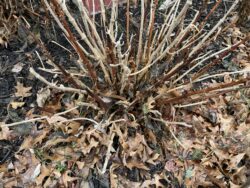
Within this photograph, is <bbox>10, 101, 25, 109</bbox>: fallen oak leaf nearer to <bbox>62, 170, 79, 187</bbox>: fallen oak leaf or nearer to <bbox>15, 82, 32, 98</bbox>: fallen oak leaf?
<bbox>15, 82, 32, 98</bbox>: fallen oak leaf

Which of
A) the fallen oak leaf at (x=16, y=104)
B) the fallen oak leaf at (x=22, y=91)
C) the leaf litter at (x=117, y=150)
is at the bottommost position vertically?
the leaf litter at (x=117, y=150)

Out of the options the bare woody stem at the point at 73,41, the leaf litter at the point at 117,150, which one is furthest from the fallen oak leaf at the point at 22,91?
the bare woody stem at the point at 73,41

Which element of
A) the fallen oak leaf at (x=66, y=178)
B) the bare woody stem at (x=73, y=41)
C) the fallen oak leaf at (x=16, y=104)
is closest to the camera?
the bare woody stem at (x=73, y=41)

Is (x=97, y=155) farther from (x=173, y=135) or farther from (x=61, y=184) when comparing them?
(x=173, y=135)

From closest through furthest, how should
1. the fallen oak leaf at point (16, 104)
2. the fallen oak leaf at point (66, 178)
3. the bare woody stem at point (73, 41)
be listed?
1. the bare woody stem at point (73, 41)
2. the fallen oak leaf at point (66, 178)
3. the fallen oak leaf at point (16, 104)

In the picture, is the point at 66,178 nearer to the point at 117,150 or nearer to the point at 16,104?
the point at 117,150

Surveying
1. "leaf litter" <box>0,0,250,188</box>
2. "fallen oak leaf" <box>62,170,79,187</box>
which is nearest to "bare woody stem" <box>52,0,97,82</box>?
"leaf litter" <box>0,0,250,188</box>

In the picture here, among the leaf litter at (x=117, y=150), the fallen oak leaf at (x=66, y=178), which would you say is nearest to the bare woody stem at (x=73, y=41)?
the leaf litter at (x=117, y=150)

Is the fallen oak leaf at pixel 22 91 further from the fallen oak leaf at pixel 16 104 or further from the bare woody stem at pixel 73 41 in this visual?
the bare woody stem at pixel 73 41

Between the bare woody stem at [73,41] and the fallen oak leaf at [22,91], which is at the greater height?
the bare woody stem at [73,41]

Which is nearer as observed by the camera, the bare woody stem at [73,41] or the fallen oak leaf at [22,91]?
the bare woody stem at [73,41]

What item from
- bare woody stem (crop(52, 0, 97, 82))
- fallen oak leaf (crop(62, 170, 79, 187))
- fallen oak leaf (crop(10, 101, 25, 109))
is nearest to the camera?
bare woody stem (crop(52, 0, 97, 82))
